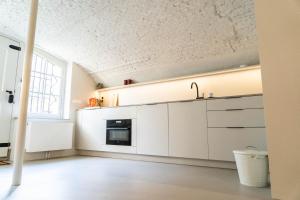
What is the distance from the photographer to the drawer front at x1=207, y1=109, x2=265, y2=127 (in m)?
2.48

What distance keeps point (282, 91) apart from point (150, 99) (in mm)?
2888

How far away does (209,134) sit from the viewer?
2783 mm

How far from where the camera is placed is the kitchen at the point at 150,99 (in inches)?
60.6

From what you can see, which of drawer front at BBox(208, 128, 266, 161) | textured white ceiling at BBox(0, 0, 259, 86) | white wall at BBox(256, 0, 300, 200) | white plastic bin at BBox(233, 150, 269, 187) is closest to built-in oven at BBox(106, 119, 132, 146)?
textured white ceiling at BBox(0, 0, 259, 86)

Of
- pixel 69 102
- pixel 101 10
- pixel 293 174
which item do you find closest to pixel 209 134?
pixel 293 174

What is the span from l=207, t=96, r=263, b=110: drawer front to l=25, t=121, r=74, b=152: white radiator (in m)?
2.82

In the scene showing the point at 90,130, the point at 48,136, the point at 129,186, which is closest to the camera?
the point at 129,186

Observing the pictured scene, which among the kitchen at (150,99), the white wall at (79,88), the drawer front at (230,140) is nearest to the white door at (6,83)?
the kitchen at (150,99)

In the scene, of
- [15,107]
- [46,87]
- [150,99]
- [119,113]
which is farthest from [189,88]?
[15,107]

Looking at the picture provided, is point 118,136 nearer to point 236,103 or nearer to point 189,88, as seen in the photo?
point 189,88

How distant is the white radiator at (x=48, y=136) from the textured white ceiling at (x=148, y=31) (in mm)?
1505

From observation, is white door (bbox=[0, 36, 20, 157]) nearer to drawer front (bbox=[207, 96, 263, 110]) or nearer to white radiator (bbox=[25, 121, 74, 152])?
white radiator (bbox=[25, 121, 74, 152])

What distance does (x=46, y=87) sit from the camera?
164 inches

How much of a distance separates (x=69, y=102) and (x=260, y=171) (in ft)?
12.3
